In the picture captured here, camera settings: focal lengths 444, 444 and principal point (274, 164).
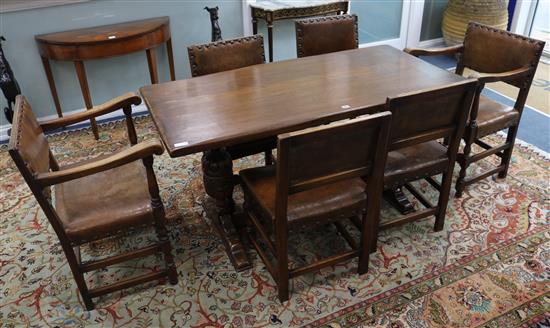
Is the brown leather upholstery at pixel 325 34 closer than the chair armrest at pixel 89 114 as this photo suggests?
No

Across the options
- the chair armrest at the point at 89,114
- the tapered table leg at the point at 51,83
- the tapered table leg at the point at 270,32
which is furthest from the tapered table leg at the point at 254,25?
the chair armrest at the point at 89,114

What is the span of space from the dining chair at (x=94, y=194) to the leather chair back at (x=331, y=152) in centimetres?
54

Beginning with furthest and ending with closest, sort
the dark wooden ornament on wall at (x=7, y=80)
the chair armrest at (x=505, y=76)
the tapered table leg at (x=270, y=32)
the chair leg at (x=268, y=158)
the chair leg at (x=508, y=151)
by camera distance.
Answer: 1. the tapered table leg at (x=270, y=32)
2. the dark wooden ornament on wall at (x=7, y=80)
3. the chair leg at (x=268, y=158)
4. the chair leg at (x=508, y=151)
5. the chair armrest at (x=505, y=76)

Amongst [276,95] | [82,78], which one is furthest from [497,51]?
[82,78]

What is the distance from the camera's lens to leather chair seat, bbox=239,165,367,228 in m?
1.79

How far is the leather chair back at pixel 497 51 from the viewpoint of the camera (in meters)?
2.44

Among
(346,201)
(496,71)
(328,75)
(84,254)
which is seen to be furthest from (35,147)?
(496,71)

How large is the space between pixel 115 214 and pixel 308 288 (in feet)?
2.99

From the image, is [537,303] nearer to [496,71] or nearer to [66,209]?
[496,71]

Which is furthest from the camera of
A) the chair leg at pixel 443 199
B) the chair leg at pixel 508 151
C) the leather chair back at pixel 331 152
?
the chair leg at pixel 508 151

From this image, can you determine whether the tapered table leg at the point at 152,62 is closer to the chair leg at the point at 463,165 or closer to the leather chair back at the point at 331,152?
the leather chair back at the point at 331,152

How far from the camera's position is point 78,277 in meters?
1.87

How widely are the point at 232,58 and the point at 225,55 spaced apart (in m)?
0.05

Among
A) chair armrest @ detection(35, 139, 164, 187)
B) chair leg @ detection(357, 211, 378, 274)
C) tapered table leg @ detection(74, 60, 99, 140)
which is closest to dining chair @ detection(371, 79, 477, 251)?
chair leg @ detection(357, 211, 378, 274)
